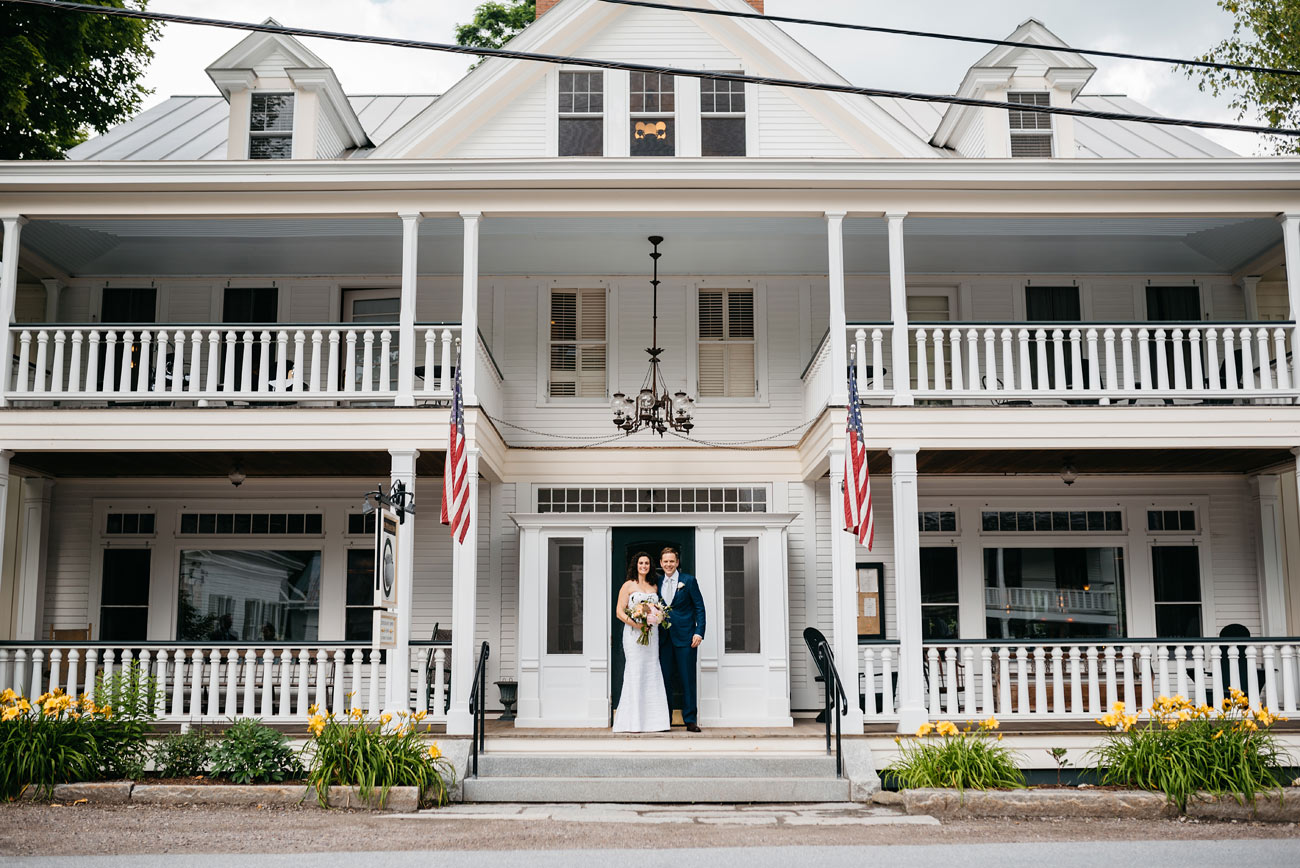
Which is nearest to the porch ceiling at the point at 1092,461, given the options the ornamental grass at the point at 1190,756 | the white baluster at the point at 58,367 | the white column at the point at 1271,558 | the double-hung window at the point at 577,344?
the white column at the point at 1271,558

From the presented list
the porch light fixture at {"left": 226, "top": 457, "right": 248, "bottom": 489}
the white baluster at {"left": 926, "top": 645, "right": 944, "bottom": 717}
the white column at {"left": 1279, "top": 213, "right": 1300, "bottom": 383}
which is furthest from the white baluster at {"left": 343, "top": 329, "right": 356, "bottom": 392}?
the white column at {"left": 1279, "top": 213, "right": 1300, "bottom": 383}

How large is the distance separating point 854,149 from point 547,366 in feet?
14.6

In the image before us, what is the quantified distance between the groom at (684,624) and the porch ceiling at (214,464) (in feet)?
8.78

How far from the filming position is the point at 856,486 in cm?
988

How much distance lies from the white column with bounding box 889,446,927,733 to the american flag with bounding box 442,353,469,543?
398 centimetres

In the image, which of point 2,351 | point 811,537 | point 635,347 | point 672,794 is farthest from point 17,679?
point 811,537

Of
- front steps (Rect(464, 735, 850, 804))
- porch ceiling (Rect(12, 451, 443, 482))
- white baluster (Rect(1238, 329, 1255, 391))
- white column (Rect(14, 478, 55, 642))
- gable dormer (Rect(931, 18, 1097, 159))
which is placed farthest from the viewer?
gable dormer (Rect(931, 18, 1097, 159))

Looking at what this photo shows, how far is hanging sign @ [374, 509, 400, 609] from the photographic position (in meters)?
9.20

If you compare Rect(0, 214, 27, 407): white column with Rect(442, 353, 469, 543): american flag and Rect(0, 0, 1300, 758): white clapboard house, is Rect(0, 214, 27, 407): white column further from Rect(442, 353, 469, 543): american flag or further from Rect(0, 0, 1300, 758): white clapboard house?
Rect(442, 353, 469, 543): american flag

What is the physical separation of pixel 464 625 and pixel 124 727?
291 centimetres

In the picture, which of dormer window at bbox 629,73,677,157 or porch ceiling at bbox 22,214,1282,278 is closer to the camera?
porch ceiling at bbox 22,214,1282,278

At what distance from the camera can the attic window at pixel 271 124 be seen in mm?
13547

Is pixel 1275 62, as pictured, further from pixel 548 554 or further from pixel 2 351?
pixel 2 351

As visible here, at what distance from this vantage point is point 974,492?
13.6 meters
